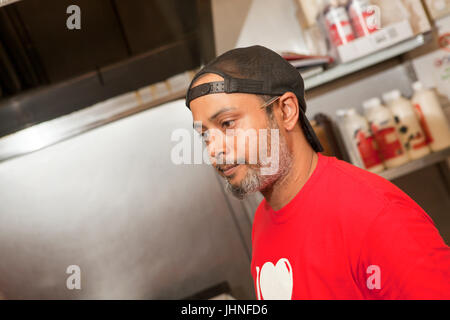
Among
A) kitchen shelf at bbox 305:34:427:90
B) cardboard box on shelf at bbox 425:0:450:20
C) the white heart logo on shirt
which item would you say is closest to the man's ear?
the white heart logo on shirt

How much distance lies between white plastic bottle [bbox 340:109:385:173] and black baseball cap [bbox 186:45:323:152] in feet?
2.57

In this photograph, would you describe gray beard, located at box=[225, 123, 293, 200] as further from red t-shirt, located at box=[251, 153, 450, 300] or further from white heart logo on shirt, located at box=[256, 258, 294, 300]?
Result: white heart logo on shirt, located at box=[256, 258, 294, 300]

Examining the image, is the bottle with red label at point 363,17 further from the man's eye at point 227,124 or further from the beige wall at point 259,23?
the man's eye at point 227,124

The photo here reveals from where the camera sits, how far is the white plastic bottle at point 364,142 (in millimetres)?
1395

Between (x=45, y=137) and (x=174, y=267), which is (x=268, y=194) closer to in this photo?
(x=45, y=137)

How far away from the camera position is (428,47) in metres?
1.51

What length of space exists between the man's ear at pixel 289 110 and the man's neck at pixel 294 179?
0.07 m

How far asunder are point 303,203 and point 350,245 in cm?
14

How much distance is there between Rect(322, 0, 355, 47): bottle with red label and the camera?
131 cm

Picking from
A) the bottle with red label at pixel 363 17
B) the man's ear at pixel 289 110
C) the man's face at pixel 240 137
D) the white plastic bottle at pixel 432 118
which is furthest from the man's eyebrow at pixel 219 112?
the white plastic bottle at pixel 432 118

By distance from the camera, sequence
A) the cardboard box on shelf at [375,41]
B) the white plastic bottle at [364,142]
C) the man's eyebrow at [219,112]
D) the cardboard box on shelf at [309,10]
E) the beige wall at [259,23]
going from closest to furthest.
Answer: the man's eyebrow at [219,112] < the cardboard box on shelf at [375,41] < the white plastic bottle at [364,142] < the cardboard box on shelf at [309,10] < the beige wall at [259,23]
